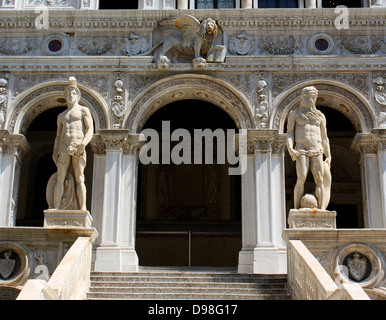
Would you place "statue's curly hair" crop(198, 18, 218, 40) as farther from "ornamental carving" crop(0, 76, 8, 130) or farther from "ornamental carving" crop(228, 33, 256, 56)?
"ornamental carving" crop(0, 76, 8, 130)

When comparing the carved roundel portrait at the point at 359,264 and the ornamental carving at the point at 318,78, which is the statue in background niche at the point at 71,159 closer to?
the carved roundel portrait at the point at 359,264

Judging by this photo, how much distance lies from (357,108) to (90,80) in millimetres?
7905

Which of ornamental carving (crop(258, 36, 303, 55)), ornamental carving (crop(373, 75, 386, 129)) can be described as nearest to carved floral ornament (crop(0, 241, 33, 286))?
ornamental carving (crop(258, 36, 303, 55))

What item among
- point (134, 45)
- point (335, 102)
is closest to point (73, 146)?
point (134, 45)

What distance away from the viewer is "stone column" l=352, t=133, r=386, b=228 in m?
21.1

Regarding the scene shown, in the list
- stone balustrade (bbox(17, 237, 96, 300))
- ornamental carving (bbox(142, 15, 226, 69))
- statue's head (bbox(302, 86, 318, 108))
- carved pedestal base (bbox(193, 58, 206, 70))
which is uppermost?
ornamental carving (bbox(142, 15, 226, 69))

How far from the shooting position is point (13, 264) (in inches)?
659

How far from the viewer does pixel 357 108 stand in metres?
21.9

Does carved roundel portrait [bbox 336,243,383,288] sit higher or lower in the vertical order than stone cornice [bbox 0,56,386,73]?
lower

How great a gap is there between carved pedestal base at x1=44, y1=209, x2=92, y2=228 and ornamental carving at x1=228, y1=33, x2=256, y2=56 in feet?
25.7

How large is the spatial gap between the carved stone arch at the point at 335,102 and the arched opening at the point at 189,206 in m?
4.28

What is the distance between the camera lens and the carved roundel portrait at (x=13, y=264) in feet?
54.3

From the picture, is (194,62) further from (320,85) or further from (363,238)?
(363,238)
